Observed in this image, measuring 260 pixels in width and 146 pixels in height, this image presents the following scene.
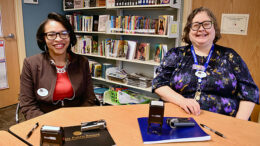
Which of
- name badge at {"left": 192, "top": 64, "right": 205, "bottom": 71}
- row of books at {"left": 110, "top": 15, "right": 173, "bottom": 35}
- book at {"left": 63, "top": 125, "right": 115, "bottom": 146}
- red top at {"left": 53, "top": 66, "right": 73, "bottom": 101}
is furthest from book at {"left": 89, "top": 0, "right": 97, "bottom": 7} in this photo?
book at {"left": 63, "top": 125, "right": 115, "bottom": 146}

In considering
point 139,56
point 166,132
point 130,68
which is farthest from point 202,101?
point 130,68

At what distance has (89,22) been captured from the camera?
3340mm

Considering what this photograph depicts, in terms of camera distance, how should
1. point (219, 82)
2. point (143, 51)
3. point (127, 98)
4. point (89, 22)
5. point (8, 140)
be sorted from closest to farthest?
point (8, 140) → point (219, 82) → point (143, 51) → point (127, 98) → point (89, 22)

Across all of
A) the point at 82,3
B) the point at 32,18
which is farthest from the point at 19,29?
the point at 82,3

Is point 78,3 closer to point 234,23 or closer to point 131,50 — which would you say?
point 131,50

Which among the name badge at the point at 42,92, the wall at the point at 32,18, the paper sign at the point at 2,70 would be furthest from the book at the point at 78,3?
the name badge at the point at 42,92

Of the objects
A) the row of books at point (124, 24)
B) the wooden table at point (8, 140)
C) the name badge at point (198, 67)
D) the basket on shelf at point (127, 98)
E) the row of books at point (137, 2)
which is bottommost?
the basket on shelf at point (127, 98)

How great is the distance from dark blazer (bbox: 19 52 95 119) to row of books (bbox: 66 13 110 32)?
5.30 ft

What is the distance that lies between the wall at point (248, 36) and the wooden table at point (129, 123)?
5.10 feet

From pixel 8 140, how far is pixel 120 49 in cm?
233

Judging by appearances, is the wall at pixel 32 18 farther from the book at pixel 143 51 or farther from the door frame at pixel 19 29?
the book at pixel 143 51

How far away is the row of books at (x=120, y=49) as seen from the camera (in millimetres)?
2708

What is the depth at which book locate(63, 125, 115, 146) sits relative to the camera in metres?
0.80

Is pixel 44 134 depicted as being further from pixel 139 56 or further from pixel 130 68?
pixel 130 68
